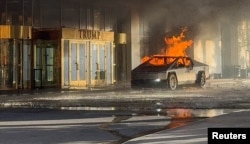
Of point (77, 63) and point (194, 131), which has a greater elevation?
point (77, 63)

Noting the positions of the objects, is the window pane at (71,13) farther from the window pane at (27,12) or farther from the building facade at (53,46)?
the window pane at (27,12)

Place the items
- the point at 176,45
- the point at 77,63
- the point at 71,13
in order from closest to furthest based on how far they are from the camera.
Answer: the point at 77,63 → the point at 71,13 → the point at 176,45

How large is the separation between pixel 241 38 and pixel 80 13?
57.0ft

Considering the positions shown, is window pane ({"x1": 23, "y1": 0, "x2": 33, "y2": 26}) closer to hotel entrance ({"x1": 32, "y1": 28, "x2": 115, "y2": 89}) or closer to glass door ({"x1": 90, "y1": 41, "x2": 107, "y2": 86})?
hotel entrance ({"x1": 32, "y1": 28, "x2": 115, "y2": 89})

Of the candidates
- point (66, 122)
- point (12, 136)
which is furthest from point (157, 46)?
point (12, 136)

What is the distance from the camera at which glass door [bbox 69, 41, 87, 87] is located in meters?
26.2

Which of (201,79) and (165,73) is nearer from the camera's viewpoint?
(165,73)

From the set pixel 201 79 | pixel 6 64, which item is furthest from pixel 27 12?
pixel 201 79

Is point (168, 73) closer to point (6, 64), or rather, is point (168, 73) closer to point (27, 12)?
point (6, 64)

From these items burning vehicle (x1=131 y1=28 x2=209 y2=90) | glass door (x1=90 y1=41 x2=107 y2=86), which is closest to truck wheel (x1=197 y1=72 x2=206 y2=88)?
burning vehicle (x1=131 y1=28 x2=209 y2=90)

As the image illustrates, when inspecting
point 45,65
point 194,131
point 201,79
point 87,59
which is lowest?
point 194,131

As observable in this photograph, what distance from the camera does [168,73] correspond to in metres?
21.4

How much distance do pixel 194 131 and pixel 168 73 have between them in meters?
12.8

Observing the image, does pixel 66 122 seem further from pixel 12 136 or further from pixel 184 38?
pixel 184 38
